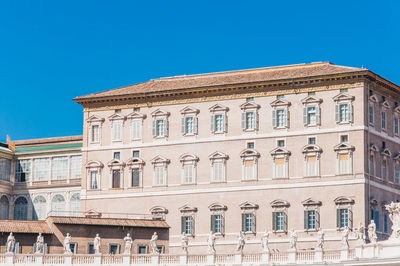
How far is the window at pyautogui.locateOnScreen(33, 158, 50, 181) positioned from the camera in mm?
120625

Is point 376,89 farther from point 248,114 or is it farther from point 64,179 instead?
point 64,179

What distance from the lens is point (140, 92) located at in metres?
111

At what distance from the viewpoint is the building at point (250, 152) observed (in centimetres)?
10244

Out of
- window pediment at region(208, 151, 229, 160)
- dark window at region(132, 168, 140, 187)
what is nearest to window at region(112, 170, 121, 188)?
dark window at region(132, 168, 140, 187)

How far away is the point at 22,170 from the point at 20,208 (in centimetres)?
383

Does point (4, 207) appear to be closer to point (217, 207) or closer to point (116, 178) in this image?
point (116, 178)

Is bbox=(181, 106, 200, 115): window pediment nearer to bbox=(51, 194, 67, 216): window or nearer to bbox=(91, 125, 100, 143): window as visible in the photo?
bbox=(91, 125, 100, 143): window

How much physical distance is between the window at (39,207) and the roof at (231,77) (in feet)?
42.0

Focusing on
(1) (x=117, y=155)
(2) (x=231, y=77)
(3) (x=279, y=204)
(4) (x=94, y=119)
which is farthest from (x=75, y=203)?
(3) (x=279, y=204)

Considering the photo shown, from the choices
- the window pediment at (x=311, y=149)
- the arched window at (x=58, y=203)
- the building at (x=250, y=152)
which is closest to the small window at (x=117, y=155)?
the building at (x=250, y=152)

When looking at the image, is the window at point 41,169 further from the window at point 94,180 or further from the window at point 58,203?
the window at point 94,180

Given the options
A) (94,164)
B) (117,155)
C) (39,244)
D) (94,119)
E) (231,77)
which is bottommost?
(39,244)

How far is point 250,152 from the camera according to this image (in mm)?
105625

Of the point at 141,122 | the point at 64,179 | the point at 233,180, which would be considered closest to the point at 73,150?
the point at 64,179
